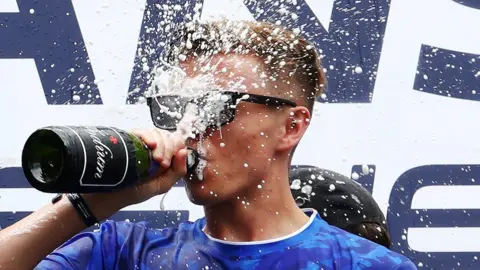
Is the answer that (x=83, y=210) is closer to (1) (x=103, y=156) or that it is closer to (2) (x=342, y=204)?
(1) (x=103, y=156)

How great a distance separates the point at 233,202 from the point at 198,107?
0.22 m

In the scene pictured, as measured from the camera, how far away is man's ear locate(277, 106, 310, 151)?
1719 mm

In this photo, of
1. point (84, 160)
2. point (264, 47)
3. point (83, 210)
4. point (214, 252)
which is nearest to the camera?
point (84, 160)

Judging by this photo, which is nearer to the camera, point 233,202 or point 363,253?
point 363,253

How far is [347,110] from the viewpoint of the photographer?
7.09 ft

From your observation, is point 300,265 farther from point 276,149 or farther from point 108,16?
point 108,16

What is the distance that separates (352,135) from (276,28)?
0.49 m

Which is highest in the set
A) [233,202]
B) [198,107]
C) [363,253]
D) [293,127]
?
[198,107]

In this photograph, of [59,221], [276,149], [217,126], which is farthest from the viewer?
[276,149]

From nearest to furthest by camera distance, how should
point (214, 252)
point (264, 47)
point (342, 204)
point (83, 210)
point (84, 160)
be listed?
point (84, 160), point (83, 210), point (214, 252), point (264, 47), point (342, 204)

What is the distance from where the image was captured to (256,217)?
167 cm

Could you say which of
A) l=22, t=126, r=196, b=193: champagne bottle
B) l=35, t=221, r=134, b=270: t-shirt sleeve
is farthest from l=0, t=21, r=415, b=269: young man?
l=22, t=126, r=196, b=193: champagne bottle

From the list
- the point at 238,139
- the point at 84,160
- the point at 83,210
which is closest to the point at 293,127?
the point at 238,139

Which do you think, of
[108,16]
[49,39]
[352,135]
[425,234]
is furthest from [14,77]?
[425,234]
